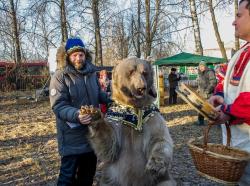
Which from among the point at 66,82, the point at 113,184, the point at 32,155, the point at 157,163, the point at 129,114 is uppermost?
the point at 66,82

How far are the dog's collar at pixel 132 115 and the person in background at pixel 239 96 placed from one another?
647 millimetres

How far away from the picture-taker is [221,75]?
272 cm

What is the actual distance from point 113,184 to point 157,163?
511 millimetres

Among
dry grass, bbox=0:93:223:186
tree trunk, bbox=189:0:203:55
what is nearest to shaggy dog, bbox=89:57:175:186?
dry grass, bbox=0:93:223:186

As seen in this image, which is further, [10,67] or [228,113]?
[10,67]

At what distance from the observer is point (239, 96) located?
2207 mm

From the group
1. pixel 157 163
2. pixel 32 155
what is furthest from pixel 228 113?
pixel 32 155

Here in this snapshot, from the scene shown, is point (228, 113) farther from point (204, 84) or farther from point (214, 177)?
point (204, 84)

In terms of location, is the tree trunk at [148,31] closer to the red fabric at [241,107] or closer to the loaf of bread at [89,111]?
the loaf of bread at [89,111]

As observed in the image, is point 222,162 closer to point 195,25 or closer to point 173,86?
point 173,86

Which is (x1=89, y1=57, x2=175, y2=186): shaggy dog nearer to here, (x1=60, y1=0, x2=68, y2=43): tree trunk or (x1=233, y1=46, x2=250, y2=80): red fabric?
(x1=233, y1=46, x2=250, y2=80): red fabric

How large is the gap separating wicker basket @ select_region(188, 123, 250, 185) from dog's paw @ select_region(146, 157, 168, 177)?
0.36 m

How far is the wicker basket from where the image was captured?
2141mm

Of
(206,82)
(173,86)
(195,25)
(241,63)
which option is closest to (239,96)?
(241,63)
